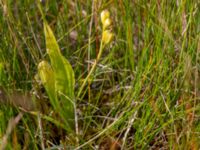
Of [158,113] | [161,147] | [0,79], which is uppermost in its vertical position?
[0,79]

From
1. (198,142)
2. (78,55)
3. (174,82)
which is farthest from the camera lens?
(78,55)

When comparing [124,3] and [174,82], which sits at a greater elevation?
[124,3]

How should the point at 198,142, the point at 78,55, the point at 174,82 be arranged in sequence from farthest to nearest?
the point at 78,55 → the point at 174,82 → the point at 198,142

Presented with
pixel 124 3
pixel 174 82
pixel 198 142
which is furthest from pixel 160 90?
pixel 124 3

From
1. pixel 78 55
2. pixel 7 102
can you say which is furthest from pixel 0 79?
pixel 78 55

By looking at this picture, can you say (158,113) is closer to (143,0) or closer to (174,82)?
(174,82)

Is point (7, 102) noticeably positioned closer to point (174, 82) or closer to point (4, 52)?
point (4, 52)

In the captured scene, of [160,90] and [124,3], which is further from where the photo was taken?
[124,3]
